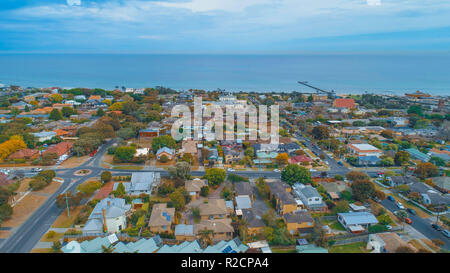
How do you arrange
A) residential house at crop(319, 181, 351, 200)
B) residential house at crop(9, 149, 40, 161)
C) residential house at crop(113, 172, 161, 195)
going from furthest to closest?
residential house at crop(9, 149, 40, 161), residential house at crop(113, 172, 161, 195), residential house at crop(319, 181, 351, 200)

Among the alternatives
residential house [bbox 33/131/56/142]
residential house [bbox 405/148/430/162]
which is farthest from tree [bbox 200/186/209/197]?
residential house [bbox 33/131/56/142]

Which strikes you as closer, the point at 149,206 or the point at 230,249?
the point at 230,249

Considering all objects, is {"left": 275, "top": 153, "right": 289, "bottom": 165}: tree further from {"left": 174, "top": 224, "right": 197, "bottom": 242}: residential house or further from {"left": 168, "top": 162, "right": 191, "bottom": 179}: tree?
{"left": 174, "top": 224, "right": 197, "bottom": 242}: residential house

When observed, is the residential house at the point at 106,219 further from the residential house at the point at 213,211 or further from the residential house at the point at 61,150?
the residential house at the point at 61,150

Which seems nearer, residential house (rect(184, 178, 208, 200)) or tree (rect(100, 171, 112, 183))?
residential house (rect(184, 178, 208, 200))

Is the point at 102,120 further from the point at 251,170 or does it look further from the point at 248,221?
the point at 248,221

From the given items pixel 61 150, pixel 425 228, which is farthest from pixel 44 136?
pixel 425 228
